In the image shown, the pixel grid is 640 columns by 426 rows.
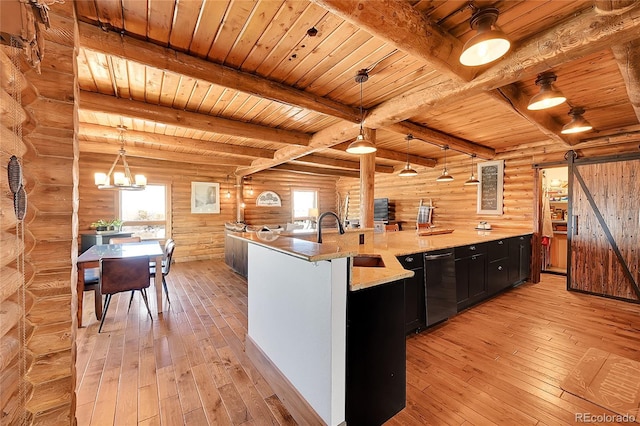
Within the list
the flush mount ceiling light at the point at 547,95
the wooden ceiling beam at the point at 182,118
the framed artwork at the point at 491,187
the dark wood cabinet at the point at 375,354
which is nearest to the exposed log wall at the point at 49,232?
the dark wood cabinet at the point at 375,354

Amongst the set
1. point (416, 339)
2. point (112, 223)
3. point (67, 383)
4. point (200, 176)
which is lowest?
point (416, 339)

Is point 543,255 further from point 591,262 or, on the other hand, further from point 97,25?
point 97,25

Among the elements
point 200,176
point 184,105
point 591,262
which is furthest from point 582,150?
point 200,176

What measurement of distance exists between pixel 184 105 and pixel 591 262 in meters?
6.56

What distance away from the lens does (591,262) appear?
4.24 meters

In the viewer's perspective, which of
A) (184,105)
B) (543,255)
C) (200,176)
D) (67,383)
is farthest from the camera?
(200,176)

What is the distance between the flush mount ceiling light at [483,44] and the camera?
1.47 meters

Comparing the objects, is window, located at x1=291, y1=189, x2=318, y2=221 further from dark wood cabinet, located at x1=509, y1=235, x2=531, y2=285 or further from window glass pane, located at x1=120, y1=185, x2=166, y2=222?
dark wood cabinet, located at x1=509, y1=235, x2=531, y2=285

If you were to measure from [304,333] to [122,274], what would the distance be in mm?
2487

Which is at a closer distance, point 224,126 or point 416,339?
point 416,339

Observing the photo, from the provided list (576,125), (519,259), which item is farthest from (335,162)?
(576,125)

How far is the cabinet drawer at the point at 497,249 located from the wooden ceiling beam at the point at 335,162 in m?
3.90

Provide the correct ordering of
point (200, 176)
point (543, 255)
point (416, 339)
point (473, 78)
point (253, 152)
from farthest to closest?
1. point (200, 176)
2. point (543, 255)
3. point (253, 152)
4. point (416, 339)
5. point (473, 78)

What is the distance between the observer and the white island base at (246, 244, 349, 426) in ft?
4.82
